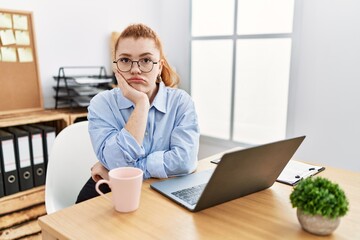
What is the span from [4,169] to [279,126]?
1.88 metres

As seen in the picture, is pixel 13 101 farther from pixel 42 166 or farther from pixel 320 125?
pixel 320 125

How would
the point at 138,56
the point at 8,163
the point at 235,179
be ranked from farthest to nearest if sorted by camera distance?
the point at 8,163 < the point at 138,56 < the point at 235,179

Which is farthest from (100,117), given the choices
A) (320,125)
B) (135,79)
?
(320,125)

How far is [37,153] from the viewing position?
194 cm

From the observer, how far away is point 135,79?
1138mm

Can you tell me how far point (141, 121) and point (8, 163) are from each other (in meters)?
1.18

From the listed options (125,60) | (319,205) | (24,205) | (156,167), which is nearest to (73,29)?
(24,205)

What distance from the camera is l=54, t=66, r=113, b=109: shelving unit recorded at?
218 cm

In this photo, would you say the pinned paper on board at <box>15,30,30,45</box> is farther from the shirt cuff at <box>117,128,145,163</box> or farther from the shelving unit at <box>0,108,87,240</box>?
the shirt cuff at <box>117,128,145,163</box>

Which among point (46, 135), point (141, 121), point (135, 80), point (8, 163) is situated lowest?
point (8, 163)

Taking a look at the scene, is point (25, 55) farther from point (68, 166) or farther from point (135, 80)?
point (135, 80)

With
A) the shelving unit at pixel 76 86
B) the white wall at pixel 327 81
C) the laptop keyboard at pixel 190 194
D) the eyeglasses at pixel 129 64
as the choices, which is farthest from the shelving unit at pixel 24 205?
the white wall at pixel 327 81

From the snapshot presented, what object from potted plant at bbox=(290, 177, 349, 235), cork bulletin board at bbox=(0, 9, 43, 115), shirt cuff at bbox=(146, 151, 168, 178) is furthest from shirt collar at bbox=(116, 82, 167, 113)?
cork bulletin board at bbox=(0, 9, 43, 115)

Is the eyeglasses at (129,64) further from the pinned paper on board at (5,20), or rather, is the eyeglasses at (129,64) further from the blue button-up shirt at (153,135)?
the pinned paper on board at (5,20)
